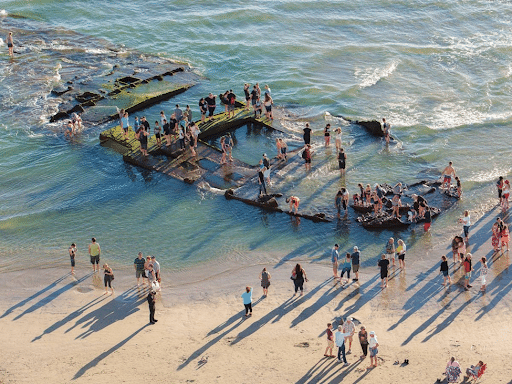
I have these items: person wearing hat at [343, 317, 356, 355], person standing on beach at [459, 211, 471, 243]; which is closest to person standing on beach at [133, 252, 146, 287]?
person wearing hat at [343, 317, 356, 355]

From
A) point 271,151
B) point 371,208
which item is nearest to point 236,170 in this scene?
point 271,151

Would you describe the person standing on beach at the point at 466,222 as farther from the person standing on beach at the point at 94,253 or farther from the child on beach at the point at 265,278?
the person standing on beach at the point at 94,253

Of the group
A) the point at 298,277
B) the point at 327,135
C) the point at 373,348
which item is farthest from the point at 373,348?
the point at 327,135

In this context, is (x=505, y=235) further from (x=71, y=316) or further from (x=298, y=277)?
(x=71, y=316)

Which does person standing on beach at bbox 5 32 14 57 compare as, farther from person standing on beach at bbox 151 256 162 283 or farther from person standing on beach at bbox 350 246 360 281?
person standing on beach at bbox 350 246 360 281

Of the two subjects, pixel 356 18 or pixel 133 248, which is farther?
pixel 356 18

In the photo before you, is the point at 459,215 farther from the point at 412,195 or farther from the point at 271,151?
the point at 271,151
